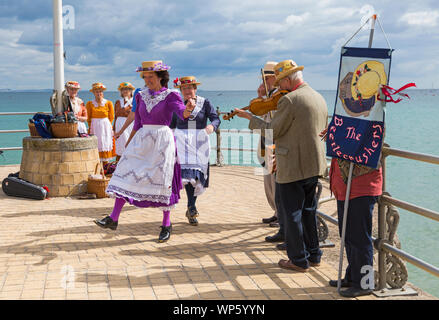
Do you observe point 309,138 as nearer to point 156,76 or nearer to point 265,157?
point 265,157

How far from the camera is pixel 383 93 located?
3.34m

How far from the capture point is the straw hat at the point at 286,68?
157 inches

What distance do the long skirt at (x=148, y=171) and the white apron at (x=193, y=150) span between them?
1.98 ft

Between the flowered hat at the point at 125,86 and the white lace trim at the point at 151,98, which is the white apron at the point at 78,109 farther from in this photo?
the white lace trim at the point at 151,98

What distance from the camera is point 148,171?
17.0 ft

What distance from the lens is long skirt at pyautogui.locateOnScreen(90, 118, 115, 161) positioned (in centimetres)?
965

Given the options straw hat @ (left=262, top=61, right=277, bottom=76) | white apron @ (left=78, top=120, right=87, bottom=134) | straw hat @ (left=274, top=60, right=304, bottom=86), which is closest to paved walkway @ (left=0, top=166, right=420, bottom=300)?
straw hat @ (left=274, top=60, right=304, bottom=86)

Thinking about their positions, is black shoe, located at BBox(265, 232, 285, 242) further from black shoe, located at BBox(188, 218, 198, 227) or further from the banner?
the banner

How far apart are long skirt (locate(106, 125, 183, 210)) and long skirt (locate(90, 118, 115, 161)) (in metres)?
4.68

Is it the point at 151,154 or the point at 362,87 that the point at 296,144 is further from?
the point at 151,154

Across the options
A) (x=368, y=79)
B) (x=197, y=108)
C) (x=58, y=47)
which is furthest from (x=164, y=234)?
(x=58, y=47)

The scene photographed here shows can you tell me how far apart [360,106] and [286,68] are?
82cm

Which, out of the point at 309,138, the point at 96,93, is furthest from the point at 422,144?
the point at 309,138

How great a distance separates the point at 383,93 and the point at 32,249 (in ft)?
12.6
